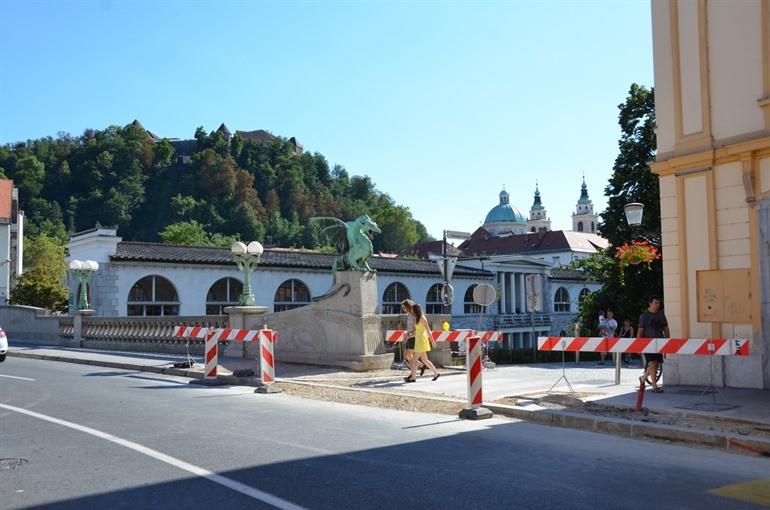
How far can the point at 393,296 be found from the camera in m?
47.2

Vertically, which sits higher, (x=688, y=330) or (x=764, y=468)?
(x=688, y=330)

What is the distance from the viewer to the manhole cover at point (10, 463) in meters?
6.74

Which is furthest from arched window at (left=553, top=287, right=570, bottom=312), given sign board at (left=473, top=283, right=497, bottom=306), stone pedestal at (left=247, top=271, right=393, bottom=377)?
stone pedestal at (left=247, top=271, right=393, bottom=377)

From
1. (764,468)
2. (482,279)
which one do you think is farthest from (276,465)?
(482,279)

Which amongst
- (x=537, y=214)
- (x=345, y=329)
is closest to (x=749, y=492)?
(x=345, y=329)

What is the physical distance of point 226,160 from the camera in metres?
120

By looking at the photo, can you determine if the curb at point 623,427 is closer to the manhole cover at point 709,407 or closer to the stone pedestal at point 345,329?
the manhole cover at point 709,407

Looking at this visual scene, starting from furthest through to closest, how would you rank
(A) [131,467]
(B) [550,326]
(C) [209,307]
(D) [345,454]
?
1. (B) [550,326]
2. (C) [209,307]
3. (D) [345,454]
4. (A) [131,467]

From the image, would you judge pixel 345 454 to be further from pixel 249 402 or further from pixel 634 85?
pixel 634 85

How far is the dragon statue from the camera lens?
17.2 metres

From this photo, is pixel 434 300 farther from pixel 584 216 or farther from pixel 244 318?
pixel 584 216

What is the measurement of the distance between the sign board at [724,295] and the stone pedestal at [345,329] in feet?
23.6

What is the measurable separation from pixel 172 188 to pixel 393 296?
8697 centimetres

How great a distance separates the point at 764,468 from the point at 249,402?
25.2ft
